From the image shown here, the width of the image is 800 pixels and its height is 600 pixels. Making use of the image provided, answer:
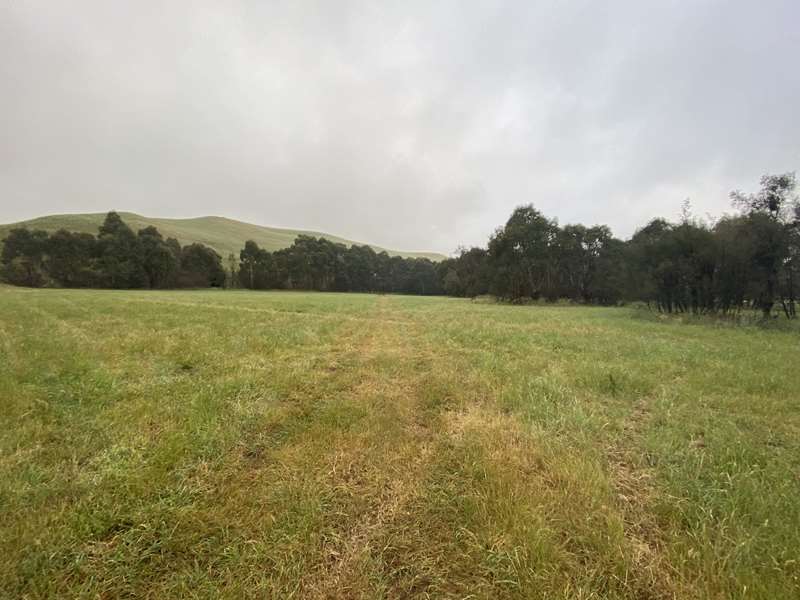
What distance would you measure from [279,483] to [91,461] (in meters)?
2.38

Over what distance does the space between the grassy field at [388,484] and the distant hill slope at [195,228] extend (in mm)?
119171

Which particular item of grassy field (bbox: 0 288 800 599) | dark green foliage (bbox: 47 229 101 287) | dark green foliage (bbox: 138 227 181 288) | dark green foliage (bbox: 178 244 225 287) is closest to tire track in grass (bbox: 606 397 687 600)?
grassy field (bbox: 0 288 800 599)

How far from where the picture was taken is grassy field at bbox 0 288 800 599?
8.50 feet

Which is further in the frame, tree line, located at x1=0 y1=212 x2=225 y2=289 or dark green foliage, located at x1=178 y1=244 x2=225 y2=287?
dark green foliage, located at x1=178 y1=244 x2=225 y2=287

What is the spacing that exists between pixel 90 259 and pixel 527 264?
3578 inches

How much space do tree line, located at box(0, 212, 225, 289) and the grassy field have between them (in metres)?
80.2

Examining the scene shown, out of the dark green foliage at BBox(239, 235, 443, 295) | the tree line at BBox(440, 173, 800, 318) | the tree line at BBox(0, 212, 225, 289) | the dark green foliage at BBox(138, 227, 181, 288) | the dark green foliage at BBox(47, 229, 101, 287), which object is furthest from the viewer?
the dark green foliage at BBox(239, 235, 443, 295)

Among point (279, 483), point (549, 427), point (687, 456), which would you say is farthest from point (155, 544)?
point (687, 456)

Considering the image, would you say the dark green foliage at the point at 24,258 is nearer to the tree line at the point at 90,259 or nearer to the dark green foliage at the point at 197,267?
the tree line at the point at 90,259

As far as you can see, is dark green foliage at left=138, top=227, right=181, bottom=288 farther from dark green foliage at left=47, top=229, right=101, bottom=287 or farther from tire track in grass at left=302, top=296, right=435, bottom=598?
tire track in grass at left=302, top=296, right=435, bottom=598

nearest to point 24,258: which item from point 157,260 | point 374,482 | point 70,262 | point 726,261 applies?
point 70,262

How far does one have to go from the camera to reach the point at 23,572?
2.45 meters

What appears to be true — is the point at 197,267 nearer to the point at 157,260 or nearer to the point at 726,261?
the point at 157,260

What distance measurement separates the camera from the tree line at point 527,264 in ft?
80.8
